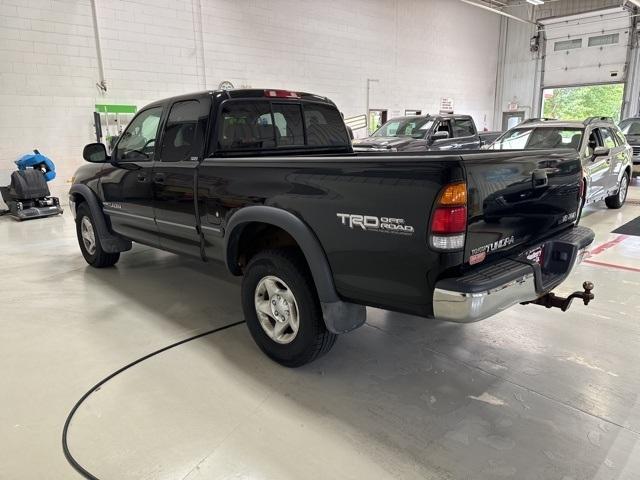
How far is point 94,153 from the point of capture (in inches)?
165

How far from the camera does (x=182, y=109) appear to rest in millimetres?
3539

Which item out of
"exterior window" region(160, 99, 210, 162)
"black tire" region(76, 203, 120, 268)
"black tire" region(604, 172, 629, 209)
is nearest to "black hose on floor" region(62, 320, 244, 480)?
"exterior window" region(160, 99, 210, 162)

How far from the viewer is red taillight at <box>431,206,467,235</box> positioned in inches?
76.4

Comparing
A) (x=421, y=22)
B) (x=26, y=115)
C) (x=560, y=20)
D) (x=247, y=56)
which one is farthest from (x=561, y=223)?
(x=560, y=20)

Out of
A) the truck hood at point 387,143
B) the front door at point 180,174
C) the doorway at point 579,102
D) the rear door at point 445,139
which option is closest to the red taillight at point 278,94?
the front door at point 180,174

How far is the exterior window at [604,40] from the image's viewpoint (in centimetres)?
1741

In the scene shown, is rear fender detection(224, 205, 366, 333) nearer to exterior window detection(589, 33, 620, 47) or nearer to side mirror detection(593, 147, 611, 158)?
side mirror detection(593, 147, 611, 158)

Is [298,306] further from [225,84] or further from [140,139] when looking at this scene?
[225,84]

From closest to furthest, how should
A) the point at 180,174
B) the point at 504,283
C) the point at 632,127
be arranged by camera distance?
the point at 504,283
the point at 180,174
the point at 632,127

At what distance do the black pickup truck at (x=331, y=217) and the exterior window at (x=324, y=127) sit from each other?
15mm

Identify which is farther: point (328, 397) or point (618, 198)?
point (618, 198)

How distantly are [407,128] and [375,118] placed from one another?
5080mm

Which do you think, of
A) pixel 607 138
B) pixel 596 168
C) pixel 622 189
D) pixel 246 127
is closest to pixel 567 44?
pixel 622 189

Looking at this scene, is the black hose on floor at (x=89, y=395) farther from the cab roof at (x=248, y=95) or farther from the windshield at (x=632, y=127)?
the windshield at (x=632, y=127)
